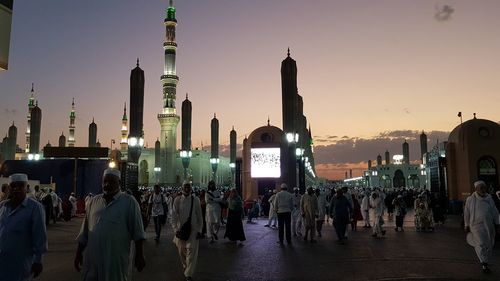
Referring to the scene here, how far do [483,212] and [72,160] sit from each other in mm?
30942

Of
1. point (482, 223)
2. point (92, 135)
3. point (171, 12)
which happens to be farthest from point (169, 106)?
point (482, 223)

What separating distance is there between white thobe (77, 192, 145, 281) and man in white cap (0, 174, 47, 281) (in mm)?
482

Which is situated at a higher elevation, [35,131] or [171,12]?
[171,12]


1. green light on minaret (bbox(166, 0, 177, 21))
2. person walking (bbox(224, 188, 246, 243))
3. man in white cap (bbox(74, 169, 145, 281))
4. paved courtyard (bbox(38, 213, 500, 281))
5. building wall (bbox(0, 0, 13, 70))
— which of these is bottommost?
paved courtyard (bbox(38, 213, 500, 281))

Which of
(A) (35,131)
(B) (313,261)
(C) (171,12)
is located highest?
(C) (171,12)

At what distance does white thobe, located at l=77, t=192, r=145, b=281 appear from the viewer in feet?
13.1

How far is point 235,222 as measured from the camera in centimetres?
1257

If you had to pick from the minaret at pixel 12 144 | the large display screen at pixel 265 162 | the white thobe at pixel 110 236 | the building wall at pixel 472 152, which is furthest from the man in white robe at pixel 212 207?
the minaret at pixel 12 144

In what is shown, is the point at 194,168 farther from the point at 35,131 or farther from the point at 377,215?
the point at 377,215

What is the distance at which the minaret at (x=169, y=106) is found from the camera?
3118 inches

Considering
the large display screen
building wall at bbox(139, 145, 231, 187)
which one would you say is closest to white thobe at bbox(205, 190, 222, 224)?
the large display screen

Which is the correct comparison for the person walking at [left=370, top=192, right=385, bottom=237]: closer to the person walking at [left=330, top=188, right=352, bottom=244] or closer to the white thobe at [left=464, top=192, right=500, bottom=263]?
the person walking at [left=330, top=188, right=352, bottom=244]

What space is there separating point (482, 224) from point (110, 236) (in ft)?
22.5

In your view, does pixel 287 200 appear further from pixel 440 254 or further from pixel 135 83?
pixel 135 83
